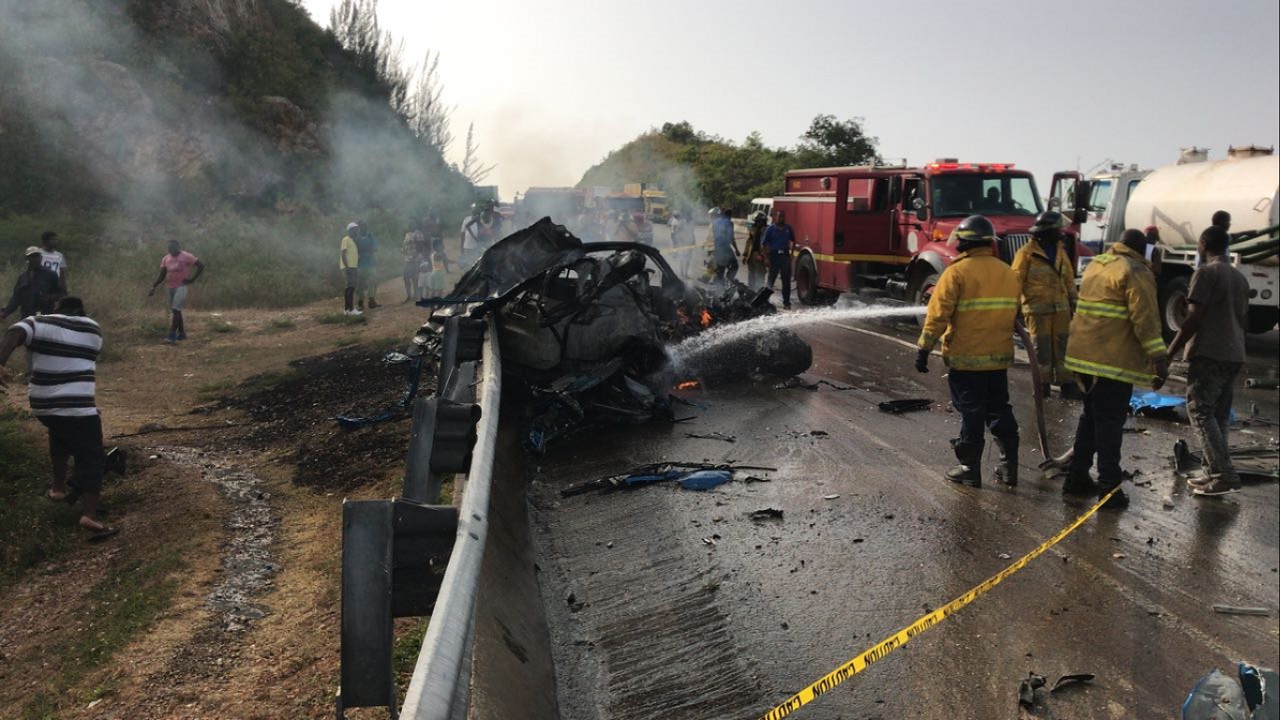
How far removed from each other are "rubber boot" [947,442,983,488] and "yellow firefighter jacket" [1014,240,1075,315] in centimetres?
214

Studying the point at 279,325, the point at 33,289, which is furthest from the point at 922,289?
the point at 33,289

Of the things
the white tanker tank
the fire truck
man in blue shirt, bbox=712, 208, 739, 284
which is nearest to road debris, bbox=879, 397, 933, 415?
the fire truck

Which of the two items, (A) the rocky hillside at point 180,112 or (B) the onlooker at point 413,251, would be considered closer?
(B) the onlooker at point 413,251

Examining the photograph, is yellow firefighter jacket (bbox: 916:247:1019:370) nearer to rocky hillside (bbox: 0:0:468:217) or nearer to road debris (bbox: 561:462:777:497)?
road debris (bbox: 561:462:777:497)

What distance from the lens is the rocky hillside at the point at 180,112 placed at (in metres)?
22.7

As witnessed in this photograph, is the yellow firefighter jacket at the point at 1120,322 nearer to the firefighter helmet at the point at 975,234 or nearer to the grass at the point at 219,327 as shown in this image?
the firefighter helmet at the point at 975,234

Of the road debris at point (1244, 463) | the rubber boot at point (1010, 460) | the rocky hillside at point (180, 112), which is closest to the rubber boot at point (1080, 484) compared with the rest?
the rubber boot at point (1010, 460)

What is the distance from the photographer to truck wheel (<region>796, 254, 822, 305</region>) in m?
17.0

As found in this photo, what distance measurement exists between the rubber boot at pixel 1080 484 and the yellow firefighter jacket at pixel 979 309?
2.79 feet

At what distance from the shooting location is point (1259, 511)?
584 centimetres

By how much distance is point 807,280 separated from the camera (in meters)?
17.3

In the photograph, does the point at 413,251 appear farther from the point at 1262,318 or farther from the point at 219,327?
the point at 1262,318

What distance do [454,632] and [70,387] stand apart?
5.81 metres

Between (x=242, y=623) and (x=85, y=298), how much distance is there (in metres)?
14.2
